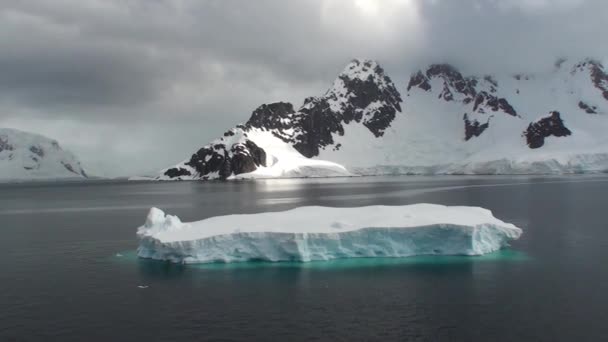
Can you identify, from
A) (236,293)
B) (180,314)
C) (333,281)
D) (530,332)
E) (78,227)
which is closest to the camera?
(530,332)

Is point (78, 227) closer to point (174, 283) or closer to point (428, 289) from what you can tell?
point (174, 283)

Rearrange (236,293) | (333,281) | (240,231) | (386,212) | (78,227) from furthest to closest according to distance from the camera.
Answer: (78,227) → (386,212) → (240,231) → (333,281) → (236,293)

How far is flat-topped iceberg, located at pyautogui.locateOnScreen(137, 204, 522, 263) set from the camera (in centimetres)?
3569

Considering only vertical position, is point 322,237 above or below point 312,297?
above

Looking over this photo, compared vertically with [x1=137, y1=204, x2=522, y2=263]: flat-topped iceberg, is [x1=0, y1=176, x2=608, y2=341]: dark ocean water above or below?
below

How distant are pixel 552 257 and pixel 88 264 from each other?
33.7 metres

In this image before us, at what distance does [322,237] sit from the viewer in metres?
35.8

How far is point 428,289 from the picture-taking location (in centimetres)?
2800

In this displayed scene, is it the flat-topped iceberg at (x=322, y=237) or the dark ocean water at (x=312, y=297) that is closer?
the dark ocean water at (x=312, y=297)

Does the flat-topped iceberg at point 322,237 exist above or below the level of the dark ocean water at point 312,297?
above

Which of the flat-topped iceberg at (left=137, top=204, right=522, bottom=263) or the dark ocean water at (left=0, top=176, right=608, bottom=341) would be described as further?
the flat-topped iceberg at (left=137, top=204, right=522, bottom=263)

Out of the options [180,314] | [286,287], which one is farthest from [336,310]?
[180,314]

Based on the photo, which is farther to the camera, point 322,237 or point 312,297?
point 322,237

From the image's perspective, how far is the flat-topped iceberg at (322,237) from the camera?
35688 mm
